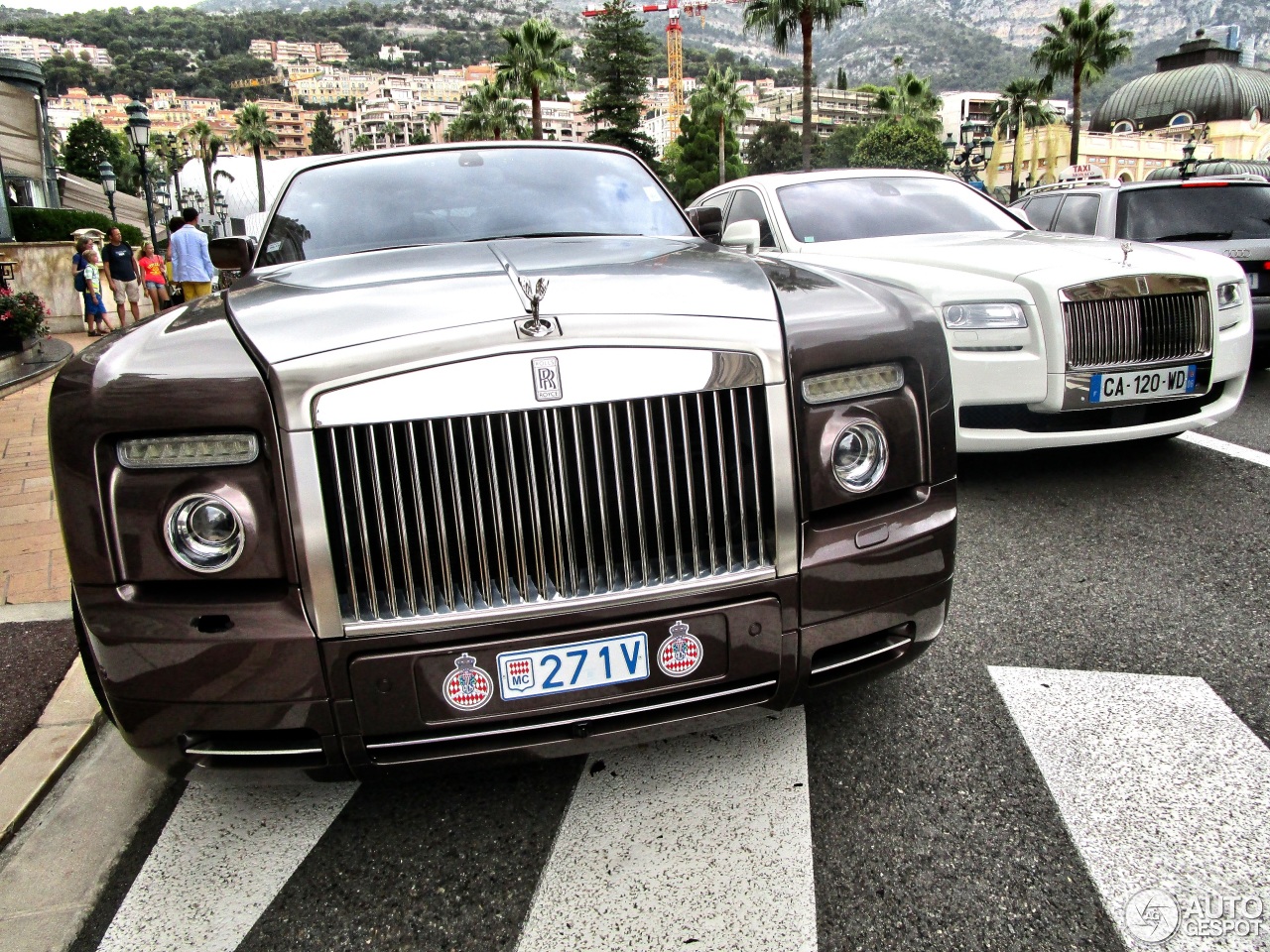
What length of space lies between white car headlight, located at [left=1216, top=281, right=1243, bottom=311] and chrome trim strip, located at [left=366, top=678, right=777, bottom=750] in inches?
161

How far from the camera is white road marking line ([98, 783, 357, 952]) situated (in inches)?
77.9

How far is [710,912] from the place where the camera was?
1.92 meters

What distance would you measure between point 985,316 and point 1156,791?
2.82 meters

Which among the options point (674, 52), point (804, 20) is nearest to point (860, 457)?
point (804, 20)

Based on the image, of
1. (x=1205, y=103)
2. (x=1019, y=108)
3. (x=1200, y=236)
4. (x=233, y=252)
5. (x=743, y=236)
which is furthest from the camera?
(x=1205, y=103)

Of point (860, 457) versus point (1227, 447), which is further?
point (1227, 447)

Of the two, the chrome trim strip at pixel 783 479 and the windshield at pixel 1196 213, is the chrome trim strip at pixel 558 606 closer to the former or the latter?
the chrome trim strip at pixel 783 479

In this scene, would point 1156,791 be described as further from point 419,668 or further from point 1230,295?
point 1230,295

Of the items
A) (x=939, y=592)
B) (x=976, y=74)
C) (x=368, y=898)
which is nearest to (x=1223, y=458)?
(x=939, y=592)

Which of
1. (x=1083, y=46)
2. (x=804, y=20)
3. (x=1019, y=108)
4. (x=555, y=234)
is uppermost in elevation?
(x=804, y=20)

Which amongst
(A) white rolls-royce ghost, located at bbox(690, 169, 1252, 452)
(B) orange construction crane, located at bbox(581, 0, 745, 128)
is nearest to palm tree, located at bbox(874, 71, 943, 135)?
(A) white rolls-royce ghost, located at bbox(690, 169, 1252, 452)

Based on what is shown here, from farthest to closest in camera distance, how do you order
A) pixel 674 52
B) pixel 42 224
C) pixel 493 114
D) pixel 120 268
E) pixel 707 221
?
pixel 674 52 < pixel 493 114 < pixel 42 224 < pixel 120 268 < pixel 707 221

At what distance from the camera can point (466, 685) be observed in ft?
6.27

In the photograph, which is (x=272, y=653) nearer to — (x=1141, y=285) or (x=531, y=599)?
(x=531, y=599)
